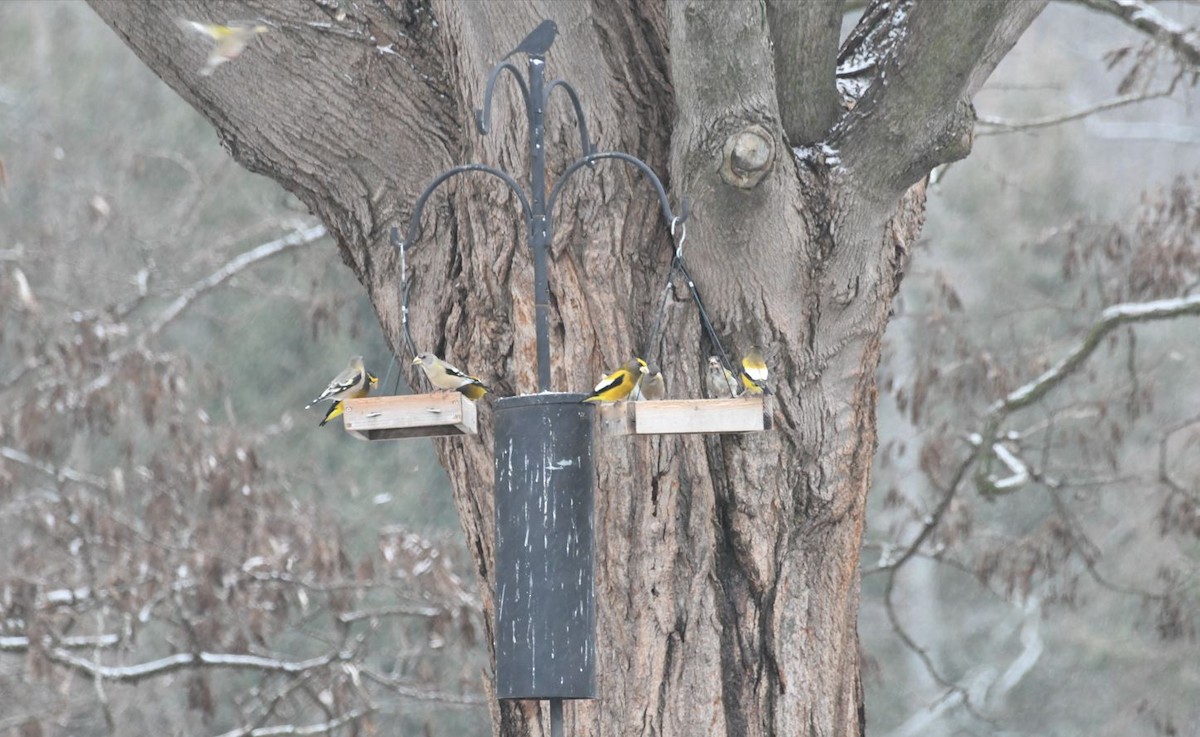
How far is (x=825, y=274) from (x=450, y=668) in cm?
793

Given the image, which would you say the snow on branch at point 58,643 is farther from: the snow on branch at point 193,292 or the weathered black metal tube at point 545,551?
the weathered black metal tube at point 545,551

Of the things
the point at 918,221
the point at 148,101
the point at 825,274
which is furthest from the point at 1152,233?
the point at 148,101

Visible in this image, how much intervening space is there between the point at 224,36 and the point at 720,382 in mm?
1488

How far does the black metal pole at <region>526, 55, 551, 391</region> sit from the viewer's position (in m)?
3.29

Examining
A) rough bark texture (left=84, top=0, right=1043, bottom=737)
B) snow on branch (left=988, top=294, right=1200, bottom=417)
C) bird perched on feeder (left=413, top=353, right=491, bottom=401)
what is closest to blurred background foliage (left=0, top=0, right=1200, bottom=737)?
snow on branch (left=988, top=294, right=1200, bottom=417)

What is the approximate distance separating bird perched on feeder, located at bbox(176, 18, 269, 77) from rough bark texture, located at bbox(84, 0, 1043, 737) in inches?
1.5

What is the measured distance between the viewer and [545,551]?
127 inches

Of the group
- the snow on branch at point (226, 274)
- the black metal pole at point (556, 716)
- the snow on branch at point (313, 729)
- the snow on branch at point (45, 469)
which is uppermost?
Answer: the snow on branch at point (226, 274)

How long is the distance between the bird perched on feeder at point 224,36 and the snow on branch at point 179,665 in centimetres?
438

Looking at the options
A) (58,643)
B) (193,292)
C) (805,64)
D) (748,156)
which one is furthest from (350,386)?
(193,292)

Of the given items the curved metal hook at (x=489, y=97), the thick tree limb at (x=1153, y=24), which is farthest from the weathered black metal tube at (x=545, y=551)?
the thick tree limb at (x=1153, y=24)

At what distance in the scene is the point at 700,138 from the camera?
350 centimetres

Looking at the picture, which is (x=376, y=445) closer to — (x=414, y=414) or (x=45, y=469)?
(x=45, y=469)

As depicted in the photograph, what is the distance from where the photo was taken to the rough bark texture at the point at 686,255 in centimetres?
351
